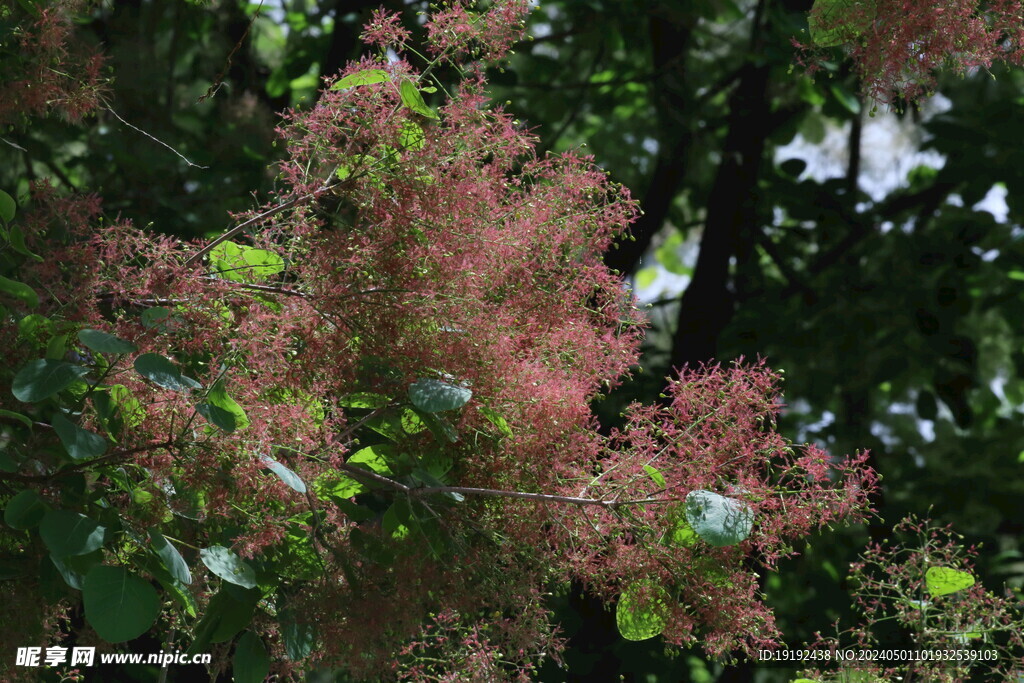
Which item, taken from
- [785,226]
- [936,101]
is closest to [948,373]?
[785,226]

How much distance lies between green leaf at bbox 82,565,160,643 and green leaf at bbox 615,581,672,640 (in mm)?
736

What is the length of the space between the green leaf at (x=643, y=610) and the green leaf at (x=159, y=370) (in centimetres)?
78

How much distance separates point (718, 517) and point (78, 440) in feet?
2.92

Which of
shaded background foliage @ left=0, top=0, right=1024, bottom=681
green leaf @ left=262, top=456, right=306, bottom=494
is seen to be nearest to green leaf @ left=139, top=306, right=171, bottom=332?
green leaf @ left=262, top=456, right=306, bottom=494

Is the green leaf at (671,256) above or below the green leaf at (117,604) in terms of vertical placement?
above

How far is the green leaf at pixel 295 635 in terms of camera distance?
164cm

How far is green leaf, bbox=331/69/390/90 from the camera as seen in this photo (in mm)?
1728

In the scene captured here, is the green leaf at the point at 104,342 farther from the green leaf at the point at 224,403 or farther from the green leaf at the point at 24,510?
the green leaf at the point at 24,510

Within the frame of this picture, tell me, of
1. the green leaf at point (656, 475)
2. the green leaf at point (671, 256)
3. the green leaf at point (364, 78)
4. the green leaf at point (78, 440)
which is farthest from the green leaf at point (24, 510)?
the green leaf at point (671, 256)

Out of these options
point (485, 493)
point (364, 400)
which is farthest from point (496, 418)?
point (364, 400)

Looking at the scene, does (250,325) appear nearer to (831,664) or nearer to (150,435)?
(150,435)

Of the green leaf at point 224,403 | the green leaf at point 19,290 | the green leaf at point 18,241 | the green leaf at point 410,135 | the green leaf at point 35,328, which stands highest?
the green leaf at point 410,135

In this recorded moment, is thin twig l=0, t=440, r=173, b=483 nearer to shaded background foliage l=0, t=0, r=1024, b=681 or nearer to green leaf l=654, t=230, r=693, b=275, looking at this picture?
shaded background foliage l=0, t=0, r=1024, b=681

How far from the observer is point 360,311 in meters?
1.68
